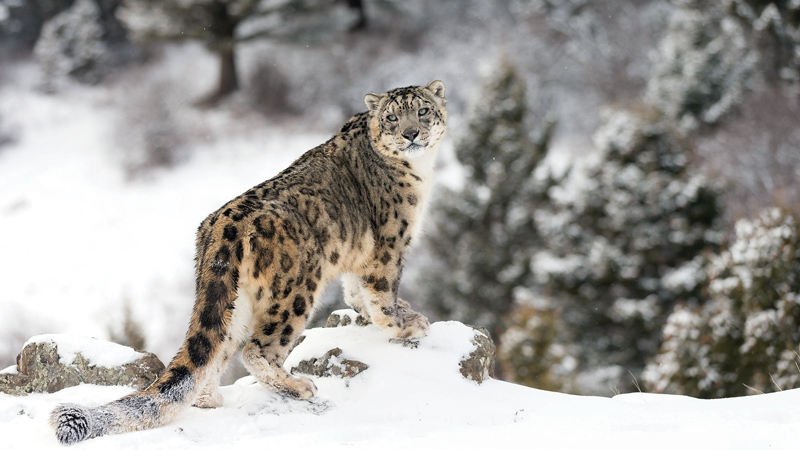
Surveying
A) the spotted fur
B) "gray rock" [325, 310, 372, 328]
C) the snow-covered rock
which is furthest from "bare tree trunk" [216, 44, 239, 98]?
the snow-covered rock

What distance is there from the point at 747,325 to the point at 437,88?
8.02 meters

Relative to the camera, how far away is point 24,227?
2950 centimetres

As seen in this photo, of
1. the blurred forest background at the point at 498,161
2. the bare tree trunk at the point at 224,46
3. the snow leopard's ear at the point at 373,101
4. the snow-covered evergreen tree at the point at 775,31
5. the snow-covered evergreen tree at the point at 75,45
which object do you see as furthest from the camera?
the snow-covered evergreen tree at the point at 75,45

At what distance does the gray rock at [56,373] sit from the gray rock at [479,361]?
8.81 ft

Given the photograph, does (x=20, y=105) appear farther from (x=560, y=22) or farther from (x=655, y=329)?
(x=655, y=329)

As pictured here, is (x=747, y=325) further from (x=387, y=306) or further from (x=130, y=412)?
(x=130, y=412)

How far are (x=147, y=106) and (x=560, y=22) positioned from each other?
80.6 ft

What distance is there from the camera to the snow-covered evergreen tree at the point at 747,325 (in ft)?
38.2

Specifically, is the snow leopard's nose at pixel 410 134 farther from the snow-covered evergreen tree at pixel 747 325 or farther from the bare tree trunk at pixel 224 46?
the bare tree trunk at pixel 224 46

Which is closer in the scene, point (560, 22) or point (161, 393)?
point (161, 393)

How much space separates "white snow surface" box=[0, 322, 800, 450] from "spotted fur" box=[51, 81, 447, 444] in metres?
0.18

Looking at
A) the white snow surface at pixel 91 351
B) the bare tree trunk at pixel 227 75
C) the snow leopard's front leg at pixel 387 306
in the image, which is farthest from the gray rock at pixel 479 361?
the bare tree trunk at pixel 227 75

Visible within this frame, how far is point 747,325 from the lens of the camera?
40.2 feet

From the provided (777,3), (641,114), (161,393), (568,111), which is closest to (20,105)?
(568,111)
